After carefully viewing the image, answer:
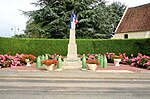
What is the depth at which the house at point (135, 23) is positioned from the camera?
38062 millimetres

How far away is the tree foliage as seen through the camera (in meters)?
34.7

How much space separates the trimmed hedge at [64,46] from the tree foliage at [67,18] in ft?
22.6

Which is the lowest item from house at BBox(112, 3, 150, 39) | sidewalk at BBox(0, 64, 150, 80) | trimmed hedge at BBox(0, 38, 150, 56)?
sidewalk at BBox(0, 64, 150, 80)

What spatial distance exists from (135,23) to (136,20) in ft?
1.89

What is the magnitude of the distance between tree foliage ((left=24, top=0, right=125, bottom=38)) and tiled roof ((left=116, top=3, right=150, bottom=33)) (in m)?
5.68

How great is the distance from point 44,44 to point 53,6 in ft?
33.7

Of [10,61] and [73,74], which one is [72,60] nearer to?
[10,61]

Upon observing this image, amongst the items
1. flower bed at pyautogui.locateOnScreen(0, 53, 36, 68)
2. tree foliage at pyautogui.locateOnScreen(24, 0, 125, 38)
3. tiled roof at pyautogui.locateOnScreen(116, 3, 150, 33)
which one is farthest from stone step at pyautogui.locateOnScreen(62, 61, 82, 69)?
tiled roof at pyautogui.locateOnScreen(116, 3, 150, 33)

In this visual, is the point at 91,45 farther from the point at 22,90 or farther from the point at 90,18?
the point at 22,90

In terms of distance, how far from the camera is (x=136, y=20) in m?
40.6

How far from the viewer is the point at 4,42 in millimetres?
25969

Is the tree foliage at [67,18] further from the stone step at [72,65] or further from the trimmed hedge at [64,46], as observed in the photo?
the stone step at [72,65]

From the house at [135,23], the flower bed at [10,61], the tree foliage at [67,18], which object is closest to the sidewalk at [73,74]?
the flower bed at [10,61]

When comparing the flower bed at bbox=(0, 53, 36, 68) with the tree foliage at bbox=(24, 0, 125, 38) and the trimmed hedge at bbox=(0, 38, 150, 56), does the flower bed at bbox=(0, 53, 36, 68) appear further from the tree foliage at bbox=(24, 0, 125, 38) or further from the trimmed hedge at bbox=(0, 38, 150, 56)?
the tree foliage at bbox=(24, 0, 125, 38)
